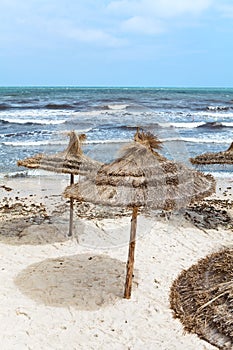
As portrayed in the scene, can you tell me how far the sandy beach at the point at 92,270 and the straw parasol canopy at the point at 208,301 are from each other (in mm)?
132

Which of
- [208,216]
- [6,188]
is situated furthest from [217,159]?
[6,188]

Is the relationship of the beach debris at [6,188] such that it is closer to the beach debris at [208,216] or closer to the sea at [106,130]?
the sea at [106,130]

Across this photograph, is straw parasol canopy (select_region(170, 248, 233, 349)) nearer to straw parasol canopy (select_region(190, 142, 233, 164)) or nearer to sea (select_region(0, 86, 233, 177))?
sea (select_region(0, 86, 233, 177))

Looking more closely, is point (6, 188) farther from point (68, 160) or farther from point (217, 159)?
point (217, 159)

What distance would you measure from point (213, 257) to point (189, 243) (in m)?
0.94

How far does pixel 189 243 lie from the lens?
7508mm

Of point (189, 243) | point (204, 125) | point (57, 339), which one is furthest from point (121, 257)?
point (204, 125)

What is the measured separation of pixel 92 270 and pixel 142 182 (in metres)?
2.16

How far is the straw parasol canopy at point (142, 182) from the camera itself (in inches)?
187

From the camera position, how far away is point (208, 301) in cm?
495

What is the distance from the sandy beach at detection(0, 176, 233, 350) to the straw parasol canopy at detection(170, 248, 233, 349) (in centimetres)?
13

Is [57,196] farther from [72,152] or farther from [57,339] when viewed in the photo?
[57,339]

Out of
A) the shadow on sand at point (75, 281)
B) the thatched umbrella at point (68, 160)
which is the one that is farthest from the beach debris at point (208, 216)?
the thatched umbrella at point (68, 160)

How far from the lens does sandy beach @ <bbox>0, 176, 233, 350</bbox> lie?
4.77 m
